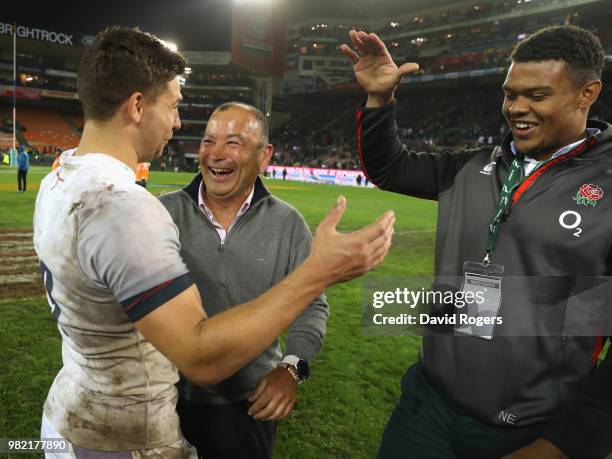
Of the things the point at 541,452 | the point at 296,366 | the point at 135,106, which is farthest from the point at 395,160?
the point at 541,452

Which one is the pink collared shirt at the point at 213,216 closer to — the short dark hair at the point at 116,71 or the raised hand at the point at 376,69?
the raised hand at the point at 376,69

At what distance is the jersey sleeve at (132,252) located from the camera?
1.27m

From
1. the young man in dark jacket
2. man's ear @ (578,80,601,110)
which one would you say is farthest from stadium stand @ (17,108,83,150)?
man's ear @ (578,80,601,110)

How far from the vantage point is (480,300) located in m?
1.92

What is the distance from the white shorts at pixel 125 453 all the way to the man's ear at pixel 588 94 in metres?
2.12

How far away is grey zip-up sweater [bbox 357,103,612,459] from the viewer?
162 cm

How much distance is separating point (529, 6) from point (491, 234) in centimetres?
5047

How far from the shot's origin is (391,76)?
7.16 feet

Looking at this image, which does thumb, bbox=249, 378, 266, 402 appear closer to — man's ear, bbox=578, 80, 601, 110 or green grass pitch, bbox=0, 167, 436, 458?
green grass pitch, bbox=0, 167, 436, 458

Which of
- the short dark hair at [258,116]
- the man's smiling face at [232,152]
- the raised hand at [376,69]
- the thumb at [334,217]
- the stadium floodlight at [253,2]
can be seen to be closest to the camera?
the thumb at [334,217]

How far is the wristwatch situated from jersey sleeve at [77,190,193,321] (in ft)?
3.55

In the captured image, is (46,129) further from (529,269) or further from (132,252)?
(529,269)

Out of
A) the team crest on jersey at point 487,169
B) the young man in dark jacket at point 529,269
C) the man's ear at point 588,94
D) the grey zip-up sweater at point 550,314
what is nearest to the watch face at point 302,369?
the young man in dark jacket at point 529,269

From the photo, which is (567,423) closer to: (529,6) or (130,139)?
(130,139)
